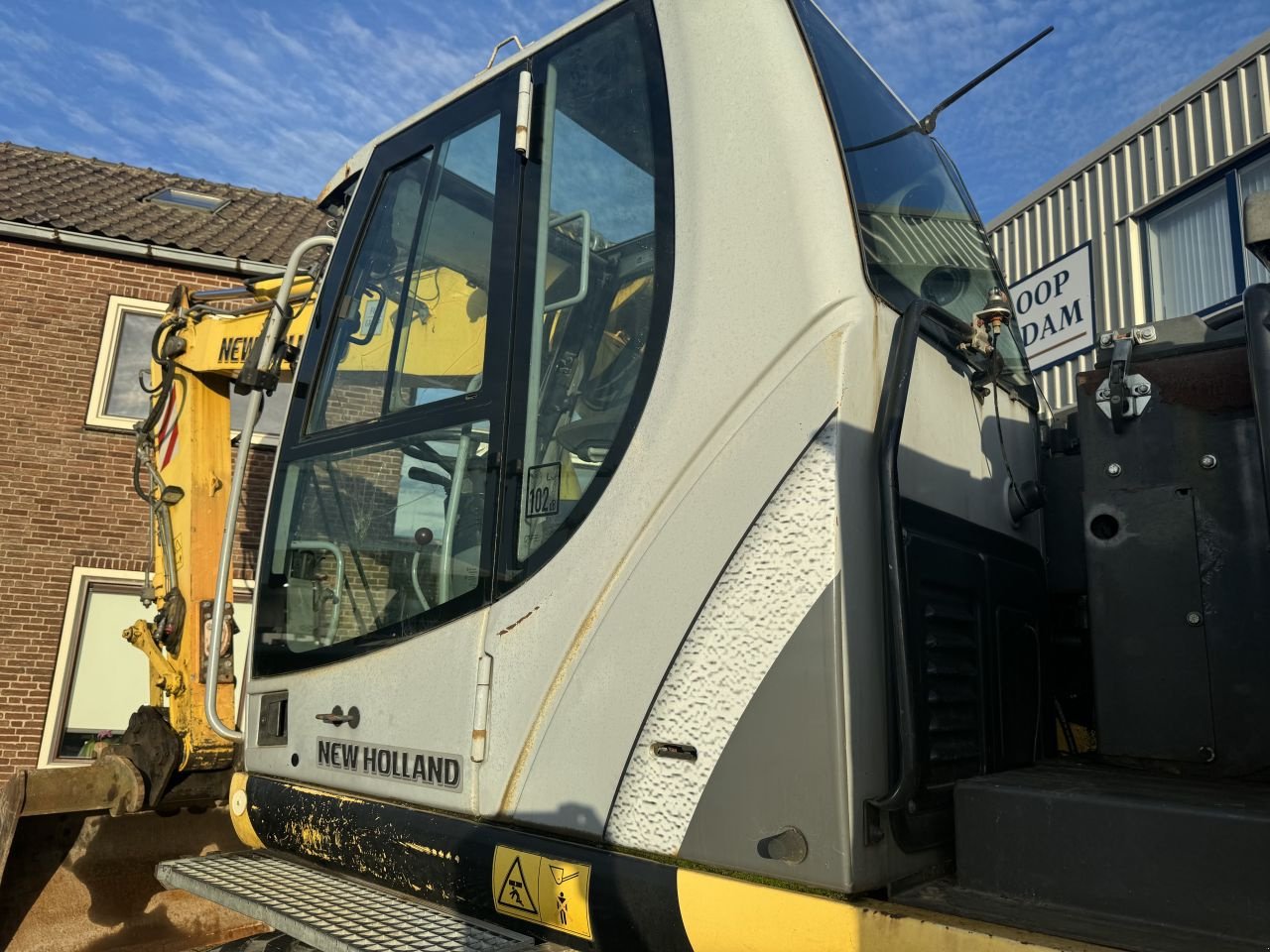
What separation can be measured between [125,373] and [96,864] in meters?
7.44

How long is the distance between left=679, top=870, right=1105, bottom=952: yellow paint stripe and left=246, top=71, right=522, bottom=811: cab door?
692mm

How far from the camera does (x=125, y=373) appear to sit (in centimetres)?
1030

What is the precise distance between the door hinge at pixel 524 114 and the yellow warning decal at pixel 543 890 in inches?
68.8

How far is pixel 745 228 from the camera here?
2145 mm

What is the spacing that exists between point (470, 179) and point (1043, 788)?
83.6 inches

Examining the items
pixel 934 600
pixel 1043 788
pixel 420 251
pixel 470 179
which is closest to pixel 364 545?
pixel 420 251

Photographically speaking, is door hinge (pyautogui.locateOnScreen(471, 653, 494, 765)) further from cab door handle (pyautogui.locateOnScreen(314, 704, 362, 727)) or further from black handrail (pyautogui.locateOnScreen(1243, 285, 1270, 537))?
black handrail (pyautogui.locateOnScreen(1243, 285, 1270, 537))

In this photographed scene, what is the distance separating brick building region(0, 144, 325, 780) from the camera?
9531 mm

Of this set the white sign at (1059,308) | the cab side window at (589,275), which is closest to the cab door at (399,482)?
the cab side window at (589,275)

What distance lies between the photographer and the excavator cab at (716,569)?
1795mm

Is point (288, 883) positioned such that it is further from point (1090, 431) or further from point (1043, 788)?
point (1090, 431)

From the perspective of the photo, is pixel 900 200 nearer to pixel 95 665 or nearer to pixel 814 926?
pixel 814 926

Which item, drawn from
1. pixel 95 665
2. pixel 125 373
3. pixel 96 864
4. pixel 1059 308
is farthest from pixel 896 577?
pixel 125 373

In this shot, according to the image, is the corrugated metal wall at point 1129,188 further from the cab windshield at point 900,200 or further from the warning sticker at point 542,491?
the warning sticker at point 542,491
